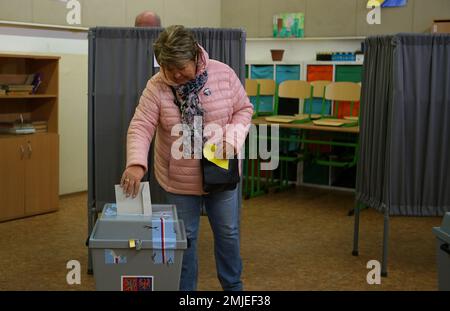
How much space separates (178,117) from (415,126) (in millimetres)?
1903

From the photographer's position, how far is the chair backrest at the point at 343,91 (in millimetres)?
6684

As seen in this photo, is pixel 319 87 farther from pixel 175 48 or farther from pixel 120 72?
pixel 175 48

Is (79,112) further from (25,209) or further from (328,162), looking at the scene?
(328,162)

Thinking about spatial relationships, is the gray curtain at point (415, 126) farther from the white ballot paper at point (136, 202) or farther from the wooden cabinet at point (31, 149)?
the wooden cabinet at point (31, 149)

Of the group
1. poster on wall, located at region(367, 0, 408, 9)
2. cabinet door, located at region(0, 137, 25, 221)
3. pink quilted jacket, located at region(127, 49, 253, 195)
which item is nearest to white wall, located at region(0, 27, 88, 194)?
cabinet door, located at region(0, 137, 25, 221)

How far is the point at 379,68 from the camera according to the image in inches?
171

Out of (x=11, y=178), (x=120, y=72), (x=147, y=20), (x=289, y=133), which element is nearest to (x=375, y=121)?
(x=120, y=72)

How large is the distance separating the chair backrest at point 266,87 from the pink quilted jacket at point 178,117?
169 inches

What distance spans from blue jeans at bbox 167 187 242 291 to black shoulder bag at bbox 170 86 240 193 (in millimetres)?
111

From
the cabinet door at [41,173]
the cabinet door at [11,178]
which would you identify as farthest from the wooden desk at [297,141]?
the cabinet door at [11,178]

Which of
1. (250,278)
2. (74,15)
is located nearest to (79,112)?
(74,15)

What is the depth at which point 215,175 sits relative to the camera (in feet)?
9.47

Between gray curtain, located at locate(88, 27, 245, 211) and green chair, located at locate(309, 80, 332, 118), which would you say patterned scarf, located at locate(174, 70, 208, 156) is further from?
green chair, located at locate(309, 80, 332, 118)

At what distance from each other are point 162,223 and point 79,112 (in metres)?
4.46
